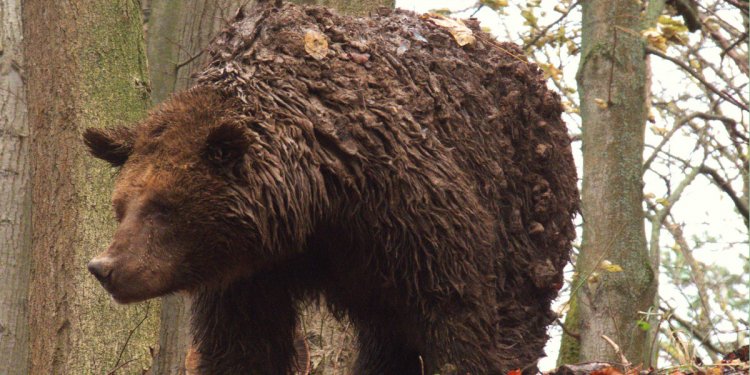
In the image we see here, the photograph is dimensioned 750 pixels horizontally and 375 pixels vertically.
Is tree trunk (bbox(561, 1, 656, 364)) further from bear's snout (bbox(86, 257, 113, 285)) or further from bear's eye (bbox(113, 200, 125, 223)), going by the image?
bear's snout (bbox(86, 257, 113, 285))

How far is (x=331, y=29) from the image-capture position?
559 centimetres

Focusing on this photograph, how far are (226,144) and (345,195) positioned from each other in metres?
0.67

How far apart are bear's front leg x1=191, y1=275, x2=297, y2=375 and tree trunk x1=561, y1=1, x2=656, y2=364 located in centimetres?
382

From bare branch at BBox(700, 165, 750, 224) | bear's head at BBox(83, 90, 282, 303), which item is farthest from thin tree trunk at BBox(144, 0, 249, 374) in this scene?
bare branch at BBox(700, 165, 750, 224)

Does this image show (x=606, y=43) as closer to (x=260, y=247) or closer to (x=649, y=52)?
(x=649, y=52)

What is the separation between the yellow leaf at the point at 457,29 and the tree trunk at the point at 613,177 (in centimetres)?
310

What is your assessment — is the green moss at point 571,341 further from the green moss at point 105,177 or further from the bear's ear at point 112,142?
the bear's ear at point 112,142

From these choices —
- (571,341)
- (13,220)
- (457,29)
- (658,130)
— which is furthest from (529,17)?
(13,220)

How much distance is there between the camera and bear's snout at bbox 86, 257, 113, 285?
15.8 ft

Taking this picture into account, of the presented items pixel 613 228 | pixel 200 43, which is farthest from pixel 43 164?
pixel 613 228

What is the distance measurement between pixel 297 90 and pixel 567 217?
7.16ft

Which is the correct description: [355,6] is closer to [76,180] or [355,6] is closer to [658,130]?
[76,180]

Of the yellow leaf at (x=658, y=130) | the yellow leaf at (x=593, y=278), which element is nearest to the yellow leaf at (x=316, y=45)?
the yellow leaf at (x=593, y=278)

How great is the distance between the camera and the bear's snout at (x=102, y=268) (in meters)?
4.80
